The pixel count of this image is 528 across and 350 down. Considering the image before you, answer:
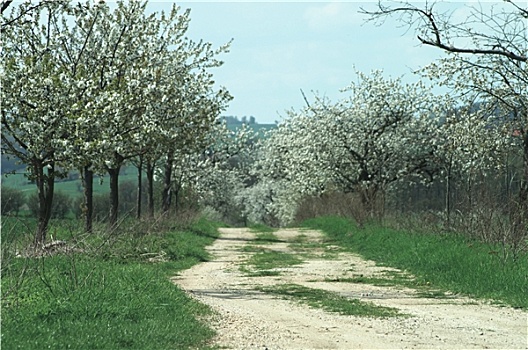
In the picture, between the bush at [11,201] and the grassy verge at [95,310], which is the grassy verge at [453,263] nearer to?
the grassy verge at [95,310]

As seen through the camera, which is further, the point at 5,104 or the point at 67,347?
the point at 5,104

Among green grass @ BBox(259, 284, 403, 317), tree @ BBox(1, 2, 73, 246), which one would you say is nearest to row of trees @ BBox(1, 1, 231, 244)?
tree @ BBox(1, 2, 73, 246)

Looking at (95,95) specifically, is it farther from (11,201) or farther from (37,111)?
(11,201)

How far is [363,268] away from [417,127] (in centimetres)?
2133

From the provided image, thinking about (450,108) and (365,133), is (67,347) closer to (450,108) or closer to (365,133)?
(450,108)

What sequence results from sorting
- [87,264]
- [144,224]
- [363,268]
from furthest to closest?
1. [144,224]
2. [363,268]
3. [87,264]

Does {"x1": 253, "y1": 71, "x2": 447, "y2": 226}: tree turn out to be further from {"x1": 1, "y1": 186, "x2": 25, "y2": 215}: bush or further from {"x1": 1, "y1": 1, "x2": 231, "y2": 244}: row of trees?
{"x1": 1, "y1": 186, "x2": 25, "y2": 215}: bush

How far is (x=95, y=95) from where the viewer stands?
1898cm

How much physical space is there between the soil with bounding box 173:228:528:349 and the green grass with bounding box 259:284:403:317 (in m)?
0.25

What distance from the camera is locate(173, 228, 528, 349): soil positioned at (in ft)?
29.3

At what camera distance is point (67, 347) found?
788cm

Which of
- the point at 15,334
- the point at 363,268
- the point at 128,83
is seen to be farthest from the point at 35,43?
the point at 15,334

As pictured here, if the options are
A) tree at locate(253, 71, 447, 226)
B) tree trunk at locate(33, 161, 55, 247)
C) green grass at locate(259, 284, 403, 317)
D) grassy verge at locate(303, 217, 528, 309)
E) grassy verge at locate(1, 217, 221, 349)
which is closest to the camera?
grassy verge at locate(1, 217, 221, 349)

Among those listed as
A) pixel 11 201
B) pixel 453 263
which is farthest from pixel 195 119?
pixel 453 263
